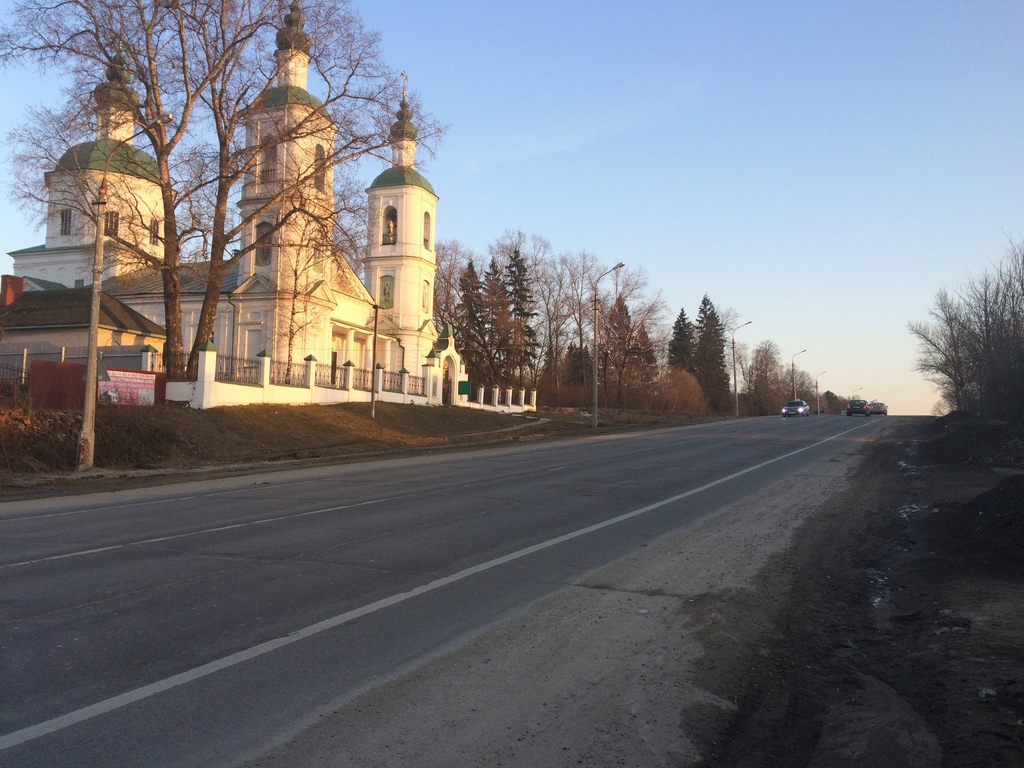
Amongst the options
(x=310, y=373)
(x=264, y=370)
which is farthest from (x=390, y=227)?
(x=264, y=370)

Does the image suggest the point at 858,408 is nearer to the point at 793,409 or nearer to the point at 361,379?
the point at 793,409

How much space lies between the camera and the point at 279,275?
132 ft

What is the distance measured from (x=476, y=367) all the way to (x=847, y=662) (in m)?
67.2

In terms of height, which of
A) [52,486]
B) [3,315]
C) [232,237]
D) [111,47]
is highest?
[111,47]

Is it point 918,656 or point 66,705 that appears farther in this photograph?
point 918,656

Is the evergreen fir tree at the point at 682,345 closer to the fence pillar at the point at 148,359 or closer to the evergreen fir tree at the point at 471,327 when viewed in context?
the evergreen fir tree at the point at 471,327

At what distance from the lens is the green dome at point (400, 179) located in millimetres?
52906

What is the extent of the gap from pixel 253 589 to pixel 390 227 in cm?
4947

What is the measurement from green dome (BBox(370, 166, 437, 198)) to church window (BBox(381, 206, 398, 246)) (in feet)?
6.06

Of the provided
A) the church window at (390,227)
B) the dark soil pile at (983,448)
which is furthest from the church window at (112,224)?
the church window at (390,227)

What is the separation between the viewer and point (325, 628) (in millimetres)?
6113

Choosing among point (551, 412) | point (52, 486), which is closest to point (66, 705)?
point (52, 486)

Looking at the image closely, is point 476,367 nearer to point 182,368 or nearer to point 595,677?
point 182,368

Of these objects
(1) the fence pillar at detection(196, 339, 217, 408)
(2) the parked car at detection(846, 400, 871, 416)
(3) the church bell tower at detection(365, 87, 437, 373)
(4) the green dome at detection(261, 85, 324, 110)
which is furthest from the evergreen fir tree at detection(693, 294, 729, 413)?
(1) the fence pillar at detection(196, 339, 217, 408)
